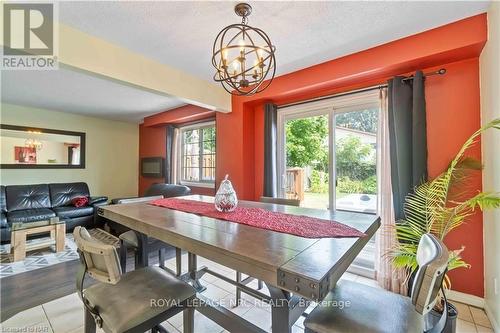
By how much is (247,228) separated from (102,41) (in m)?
2.30

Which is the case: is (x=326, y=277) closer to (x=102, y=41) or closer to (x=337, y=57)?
(x=337, y=57)

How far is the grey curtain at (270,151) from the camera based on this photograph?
3.33 metres

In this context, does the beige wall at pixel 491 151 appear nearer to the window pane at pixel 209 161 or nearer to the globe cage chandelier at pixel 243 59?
the globe cage chandelier at pixel 243 59

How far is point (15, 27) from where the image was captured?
1.80m

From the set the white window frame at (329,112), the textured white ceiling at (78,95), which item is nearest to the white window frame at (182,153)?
the textured white ceiling at (78,95)

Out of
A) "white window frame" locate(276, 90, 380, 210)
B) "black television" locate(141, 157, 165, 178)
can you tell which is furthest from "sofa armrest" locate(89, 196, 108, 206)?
"white window frame" locate(276, 90, 380, 210)

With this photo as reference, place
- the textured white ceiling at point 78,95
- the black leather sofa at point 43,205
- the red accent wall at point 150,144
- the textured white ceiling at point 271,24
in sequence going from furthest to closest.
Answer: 1. the red accent wall at point 150,144
2. the black leather sofa at point 43,205
3. the textured white ceiling at point 78,95
4. the textured white ceiling at point 271,24

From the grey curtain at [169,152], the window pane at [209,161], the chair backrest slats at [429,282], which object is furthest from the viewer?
the grey curtain at [169,152]

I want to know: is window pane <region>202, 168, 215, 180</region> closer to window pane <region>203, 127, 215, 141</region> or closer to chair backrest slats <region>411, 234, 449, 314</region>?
window pane <region>203, 127, 215, 141</region>

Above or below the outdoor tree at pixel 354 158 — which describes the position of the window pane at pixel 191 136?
above

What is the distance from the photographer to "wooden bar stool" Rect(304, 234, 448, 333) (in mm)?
822

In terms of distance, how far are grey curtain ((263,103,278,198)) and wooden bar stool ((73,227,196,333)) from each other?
213 cm

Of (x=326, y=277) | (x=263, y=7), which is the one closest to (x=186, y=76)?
(x=263, y=7)

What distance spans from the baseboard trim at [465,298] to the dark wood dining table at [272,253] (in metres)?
1.44
